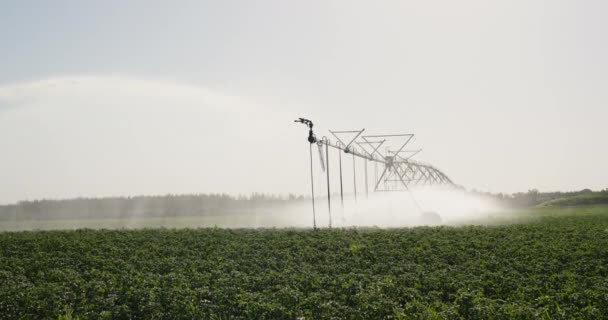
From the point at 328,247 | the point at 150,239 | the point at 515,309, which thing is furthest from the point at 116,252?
the point at 515,309

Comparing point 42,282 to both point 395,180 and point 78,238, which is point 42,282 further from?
point 395,180

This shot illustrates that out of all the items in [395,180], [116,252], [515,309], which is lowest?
[515,309]

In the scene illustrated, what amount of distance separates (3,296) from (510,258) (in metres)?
21.0

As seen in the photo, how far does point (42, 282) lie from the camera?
22.2m

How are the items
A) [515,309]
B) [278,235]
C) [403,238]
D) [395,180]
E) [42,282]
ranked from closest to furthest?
1. [515,309]
2. [42,282]
3. [403,238]
4. [278,235]
5. [395,180]

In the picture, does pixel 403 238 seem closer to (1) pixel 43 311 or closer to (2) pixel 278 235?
(2) pixel 278 235

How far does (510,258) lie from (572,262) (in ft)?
8.23

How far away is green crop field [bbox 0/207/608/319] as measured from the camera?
58.8 ft

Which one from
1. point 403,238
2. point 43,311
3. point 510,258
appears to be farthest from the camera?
point 403,238

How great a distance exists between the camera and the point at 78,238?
30797mm

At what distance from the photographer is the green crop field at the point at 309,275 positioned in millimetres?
17922

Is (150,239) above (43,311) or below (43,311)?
above

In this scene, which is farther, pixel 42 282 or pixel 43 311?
pixel 42 282

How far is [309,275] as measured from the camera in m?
21.5
